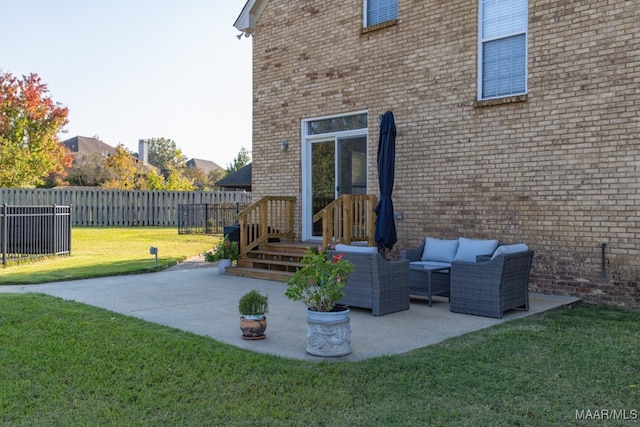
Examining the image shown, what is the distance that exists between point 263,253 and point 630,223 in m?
6.32

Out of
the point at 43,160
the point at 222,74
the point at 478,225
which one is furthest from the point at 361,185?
the point at 43,160

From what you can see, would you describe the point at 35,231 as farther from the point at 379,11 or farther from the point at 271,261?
Result: the point at 379,11

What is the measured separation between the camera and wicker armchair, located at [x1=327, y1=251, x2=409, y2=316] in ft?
21.9

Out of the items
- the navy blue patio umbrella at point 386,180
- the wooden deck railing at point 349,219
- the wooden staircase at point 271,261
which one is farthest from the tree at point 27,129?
the navy blue patio umbrella at point 386,180

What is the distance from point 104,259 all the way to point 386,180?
757 cm

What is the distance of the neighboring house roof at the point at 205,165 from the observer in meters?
67.9

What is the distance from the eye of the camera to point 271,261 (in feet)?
33.7

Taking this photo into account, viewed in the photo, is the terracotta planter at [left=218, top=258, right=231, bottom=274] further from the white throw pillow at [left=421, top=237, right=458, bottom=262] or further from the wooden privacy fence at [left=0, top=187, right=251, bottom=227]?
the wooden privacy fence at [left=0, top=187, right=251, bottom=227]

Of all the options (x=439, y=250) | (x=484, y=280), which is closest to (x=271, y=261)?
(x=439, y=250)

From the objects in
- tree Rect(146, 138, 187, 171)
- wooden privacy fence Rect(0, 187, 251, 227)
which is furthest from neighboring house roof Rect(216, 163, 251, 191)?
tree Rect(146, 138, 187, 171)

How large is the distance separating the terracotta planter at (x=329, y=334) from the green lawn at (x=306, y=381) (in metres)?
0.30

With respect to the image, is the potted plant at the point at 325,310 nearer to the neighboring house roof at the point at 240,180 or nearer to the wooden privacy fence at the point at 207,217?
the neighboring house roof at the point at 240,180

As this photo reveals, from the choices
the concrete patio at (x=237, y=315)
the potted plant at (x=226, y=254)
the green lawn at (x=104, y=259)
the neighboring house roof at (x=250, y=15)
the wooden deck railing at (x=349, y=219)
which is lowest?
the concrete patio at (x=237, y=315)

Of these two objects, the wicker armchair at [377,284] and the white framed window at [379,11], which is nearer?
the wicker armchair at [377,284]
